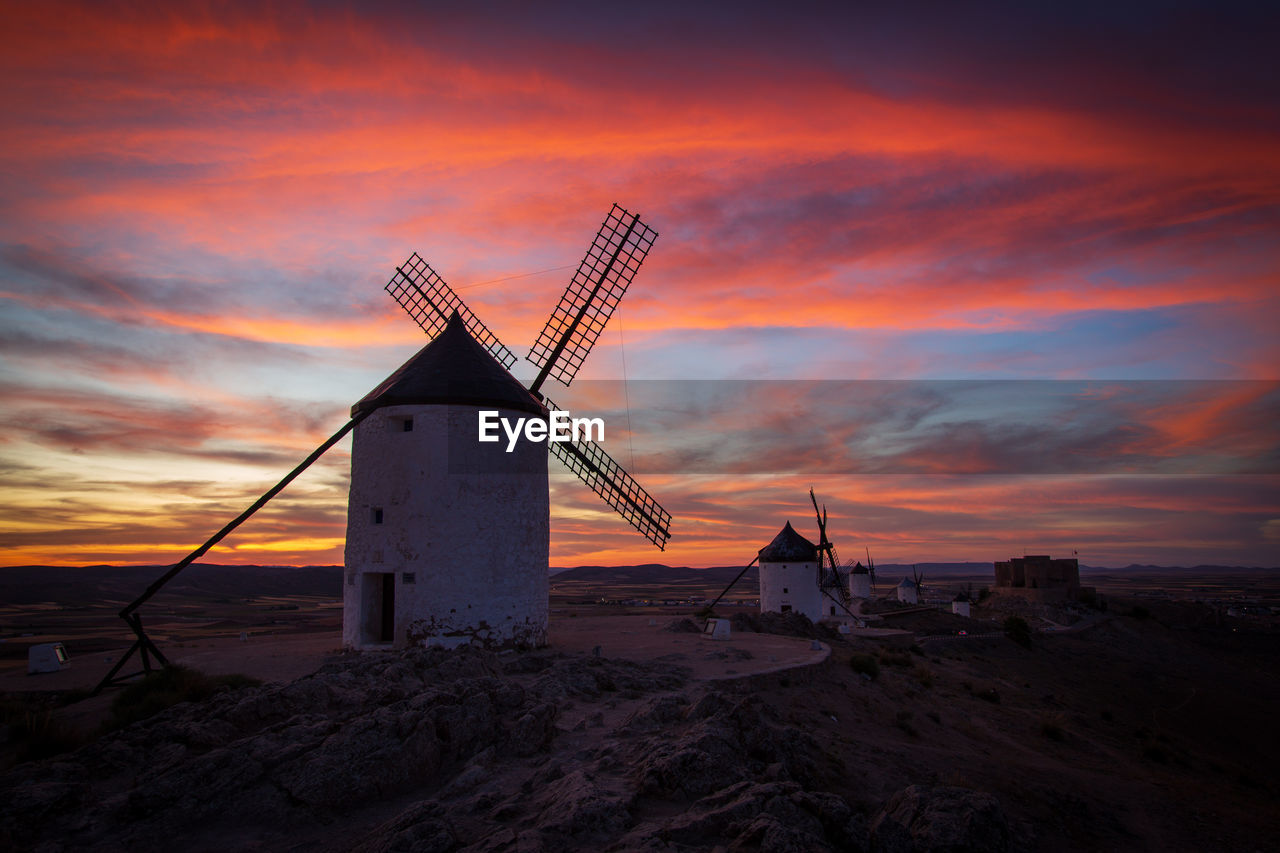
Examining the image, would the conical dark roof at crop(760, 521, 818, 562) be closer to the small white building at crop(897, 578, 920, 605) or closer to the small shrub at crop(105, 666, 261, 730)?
the small shrub at crop(105, 666, 261, 730)

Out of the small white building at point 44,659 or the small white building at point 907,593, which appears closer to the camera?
the small white building at point 44,659

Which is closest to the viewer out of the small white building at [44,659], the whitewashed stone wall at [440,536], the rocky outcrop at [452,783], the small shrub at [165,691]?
the rocky outcrop at [452,783]

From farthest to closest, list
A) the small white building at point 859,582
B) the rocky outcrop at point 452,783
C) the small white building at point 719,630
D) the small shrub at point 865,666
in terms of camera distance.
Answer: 1. the small white building at point 859,582
2. the small white building at point 719,630
3. the small shrub at point 865,666
4. the rocky outcrop at point 452,783

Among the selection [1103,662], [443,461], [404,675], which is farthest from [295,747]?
[1103,662]

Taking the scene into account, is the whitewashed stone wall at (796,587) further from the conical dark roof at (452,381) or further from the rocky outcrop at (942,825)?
the rocky outcrop at (942,825)

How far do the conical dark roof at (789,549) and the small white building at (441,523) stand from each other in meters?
18.8

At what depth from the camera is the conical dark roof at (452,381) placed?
1641 cm

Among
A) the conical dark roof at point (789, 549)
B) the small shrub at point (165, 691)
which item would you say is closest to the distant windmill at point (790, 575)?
the conical dark roof at point (789, 549)

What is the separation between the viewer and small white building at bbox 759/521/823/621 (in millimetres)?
33156

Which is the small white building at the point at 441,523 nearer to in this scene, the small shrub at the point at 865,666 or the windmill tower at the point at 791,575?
the small shrub at the point at 865,666

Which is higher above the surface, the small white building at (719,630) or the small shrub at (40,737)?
the small shrub at (40,737)

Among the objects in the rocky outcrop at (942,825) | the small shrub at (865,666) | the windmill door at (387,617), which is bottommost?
the small shrub at (865,666)

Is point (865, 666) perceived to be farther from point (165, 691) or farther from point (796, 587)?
point (796, 587)

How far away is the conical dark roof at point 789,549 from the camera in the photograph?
33.5 m
